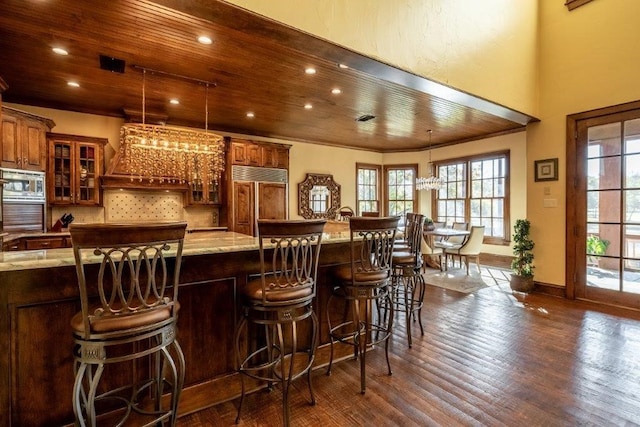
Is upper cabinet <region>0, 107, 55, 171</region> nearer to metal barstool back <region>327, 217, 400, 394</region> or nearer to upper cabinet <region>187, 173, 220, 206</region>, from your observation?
upper cabinet <region>187, 173, 220, 206</region>

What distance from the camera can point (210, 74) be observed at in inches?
141

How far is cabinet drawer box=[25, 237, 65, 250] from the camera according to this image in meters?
3.94

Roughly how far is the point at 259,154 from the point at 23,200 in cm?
345

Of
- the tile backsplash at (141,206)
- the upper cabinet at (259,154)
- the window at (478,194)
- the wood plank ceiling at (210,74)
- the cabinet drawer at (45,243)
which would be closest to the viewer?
the wood plank ceiling at (210,74)

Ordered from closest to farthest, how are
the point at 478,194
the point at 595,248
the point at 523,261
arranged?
the point at 595,248 → the point at 523,261 → the point at 478,194

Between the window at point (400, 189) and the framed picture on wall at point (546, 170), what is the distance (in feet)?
12.0

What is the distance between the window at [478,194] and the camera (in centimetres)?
648

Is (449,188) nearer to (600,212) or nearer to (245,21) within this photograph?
(600,212)

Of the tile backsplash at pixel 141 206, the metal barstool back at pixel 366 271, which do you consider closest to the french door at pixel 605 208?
Answer: the metal barstool back at pixel 366 271

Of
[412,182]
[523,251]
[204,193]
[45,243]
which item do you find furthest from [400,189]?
[45,243]

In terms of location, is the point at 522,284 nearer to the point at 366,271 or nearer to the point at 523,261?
the point at 523,261

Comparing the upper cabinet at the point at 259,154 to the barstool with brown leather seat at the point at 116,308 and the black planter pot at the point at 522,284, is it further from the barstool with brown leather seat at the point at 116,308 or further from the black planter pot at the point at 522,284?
the black planter pot at the point at 522,284

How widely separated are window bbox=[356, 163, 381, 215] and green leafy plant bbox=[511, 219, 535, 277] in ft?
12.8

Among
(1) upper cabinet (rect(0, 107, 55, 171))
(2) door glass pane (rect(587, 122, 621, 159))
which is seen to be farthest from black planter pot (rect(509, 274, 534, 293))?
(1) upper cabinet (rect(0, 107, 55, 171))
